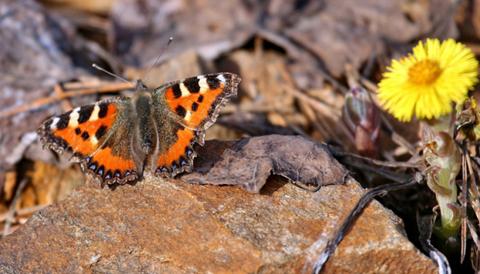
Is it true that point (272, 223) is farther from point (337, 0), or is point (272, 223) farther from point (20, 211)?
point (337, 0)

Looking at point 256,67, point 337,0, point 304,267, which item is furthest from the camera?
point 337,0

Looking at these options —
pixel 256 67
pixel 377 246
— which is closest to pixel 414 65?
pixel 377 246

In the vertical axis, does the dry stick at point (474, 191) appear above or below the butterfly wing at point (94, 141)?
below

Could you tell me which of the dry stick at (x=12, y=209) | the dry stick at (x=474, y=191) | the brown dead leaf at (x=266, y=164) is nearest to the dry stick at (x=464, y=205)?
the dry stick at (x=474, y=191)

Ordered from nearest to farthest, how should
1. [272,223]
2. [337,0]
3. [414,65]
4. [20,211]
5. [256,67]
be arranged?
1. [272,223]
2. [414,65]
3. [20,211]
4. [256,67]
5. [337,0]

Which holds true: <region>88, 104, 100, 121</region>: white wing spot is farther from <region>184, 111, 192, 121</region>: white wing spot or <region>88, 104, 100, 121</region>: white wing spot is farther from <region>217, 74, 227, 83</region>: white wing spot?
<region>217, 74, 227, 83</region>: white wing spot

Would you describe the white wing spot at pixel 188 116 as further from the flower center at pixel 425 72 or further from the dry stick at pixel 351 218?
the flower center at pixel 425 72
